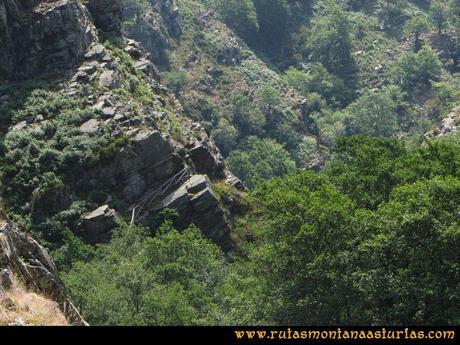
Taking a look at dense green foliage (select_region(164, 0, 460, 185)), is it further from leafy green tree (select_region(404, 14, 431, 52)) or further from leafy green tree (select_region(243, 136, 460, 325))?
leafy green tree (select_region(243, 136, 460, 325))

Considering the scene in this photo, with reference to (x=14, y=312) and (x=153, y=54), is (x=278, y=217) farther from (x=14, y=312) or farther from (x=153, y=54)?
(x=153, y=54)

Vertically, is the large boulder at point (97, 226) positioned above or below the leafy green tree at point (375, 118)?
above

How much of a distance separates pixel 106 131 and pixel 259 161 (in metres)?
70.4

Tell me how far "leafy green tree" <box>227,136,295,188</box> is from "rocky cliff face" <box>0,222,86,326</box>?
349ft

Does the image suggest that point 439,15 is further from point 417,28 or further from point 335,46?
point 335,46

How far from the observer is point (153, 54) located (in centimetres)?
16200

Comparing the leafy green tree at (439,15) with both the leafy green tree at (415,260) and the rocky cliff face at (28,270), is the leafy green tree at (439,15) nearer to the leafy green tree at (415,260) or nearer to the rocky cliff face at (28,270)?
the leafy green tree at (415,260)

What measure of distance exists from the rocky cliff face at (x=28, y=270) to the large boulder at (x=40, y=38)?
51.1 m

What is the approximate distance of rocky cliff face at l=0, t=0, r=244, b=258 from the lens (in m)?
68.8

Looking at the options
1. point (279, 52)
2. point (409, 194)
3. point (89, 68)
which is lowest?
point (279, 52)

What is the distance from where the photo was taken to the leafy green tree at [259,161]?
13775cm

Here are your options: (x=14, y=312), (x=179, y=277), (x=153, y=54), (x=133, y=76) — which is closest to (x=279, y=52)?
(x=153, y=54)

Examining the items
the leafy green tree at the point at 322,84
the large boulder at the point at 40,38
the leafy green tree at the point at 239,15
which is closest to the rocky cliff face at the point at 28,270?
the large boulder at the point at 40,38

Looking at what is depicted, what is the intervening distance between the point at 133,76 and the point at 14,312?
6420cm
